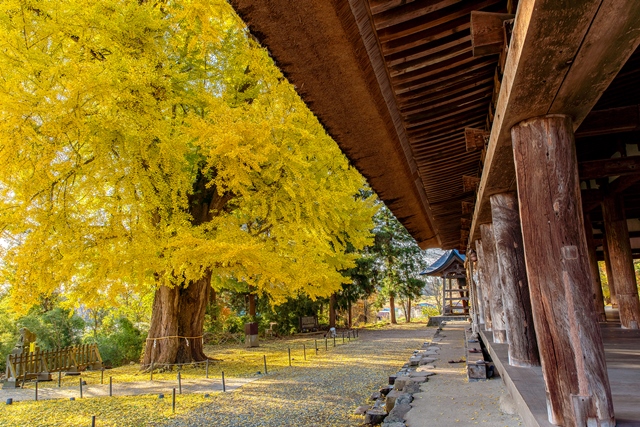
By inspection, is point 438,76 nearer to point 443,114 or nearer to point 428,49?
point 428,49

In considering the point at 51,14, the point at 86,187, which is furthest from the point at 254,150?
the point at 51,14

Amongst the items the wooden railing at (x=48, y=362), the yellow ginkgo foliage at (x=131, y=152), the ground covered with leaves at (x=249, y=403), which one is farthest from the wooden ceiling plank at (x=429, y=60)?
the wooden railing at (x=48, y=362)

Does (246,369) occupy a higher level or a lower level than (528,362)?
lower

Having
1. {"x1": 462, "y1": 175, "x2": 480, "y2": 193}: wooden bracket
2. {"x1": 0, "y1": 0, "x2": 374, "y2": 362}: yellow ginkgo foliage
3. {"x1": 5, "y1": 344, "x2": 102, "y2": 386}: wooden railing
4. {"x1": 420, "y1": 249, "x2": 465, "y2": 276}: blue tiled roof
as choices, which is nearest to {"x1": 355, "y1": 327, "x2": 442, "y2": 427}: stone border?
{"x1": 462, "y1": 175, "x2": 480, "y2": 193}: wooden bracket

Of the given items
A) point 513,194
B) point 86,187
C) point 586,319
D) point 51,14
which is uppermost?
point 51,14

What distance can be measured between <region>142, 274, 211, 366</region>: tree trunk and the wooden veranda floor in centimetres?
905

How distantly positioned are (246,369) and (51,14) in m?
9.31

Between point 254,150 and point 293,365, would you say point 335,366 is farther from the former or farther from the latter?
point 254,150

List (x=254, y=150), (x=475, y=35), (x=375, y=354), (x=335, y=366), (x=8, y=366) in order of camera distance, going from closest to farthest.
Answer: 1. (x=475, y=35)
2. (x=254, y=150)
3. (x=8, y=366)
4. (x=335, y=366)
5. (x=375, y=354)

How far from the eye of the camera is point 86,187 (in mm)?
8688

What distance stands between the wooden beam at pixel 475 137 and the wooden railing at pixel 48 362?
1182 centimetres

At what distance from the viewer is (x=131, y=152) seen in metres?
8.68

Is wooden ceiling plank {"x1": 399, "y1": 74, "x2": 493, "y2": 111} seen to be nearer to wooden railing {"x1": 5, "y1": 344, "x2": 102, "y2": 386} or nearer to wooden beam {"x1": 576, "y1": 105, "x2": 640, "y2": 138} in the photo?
wooden beam {"x1": 576, "y1": 105, "x2": 640, "y2": 138}

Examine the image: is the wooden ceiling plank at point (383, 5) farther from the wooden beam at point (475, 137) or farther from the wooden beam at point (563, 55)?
the wooden beam at point (475, 137)
